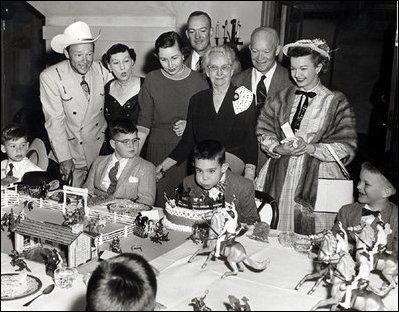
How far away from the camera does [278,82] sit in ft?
8.71

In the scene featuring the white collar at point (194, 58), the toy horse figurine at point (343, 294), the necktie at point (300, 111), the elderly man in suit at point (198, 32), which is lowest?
the toy horse figurine at point (343, 294)

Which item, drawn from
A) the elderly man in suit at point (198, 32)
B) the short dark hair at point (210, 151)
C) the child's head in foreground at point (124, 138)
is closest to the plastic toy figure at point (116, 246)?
the short dark hair at point (210, 151)

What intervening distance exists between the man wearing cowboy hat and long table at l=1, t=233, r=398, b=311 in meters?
1.38

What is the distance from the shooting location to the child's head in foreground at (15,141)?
8.27 ft

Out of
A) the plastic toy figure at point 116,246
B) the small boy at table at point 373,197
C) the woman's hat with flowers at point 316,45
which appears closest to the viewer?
the plastic toy figure at point 116,246

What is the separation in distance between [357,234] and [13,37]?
10.1 ft

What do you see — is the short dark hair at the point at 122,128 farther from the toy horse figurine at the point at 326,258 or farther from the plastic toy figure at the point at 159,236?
the toy horse figurine at the point at 326,258

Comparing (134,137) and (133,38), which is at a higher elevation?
(133,38)

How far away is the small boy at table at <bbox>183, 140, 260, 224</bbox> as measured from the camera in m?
2.08

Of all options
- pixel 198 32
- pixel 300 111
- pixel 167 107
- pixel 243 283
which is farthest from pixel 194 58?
pixel 243 283

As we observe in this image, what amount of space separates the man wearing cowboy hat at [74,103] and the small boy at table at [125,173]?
43 centimetres

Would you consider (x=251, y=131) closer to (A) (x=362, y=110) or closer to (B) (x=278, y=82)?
(B) (x=278, y=82)

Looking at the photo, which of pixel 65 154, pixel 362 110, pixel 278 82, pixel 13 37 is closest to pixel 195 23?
pixel 278 82

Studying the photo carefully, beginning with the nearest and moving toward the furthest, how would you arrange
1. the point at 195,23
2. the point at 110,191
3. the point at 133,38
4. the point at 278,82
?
the point at 110,191 → the point at 278,82 → the point at 195,23 → the point at 133,38
